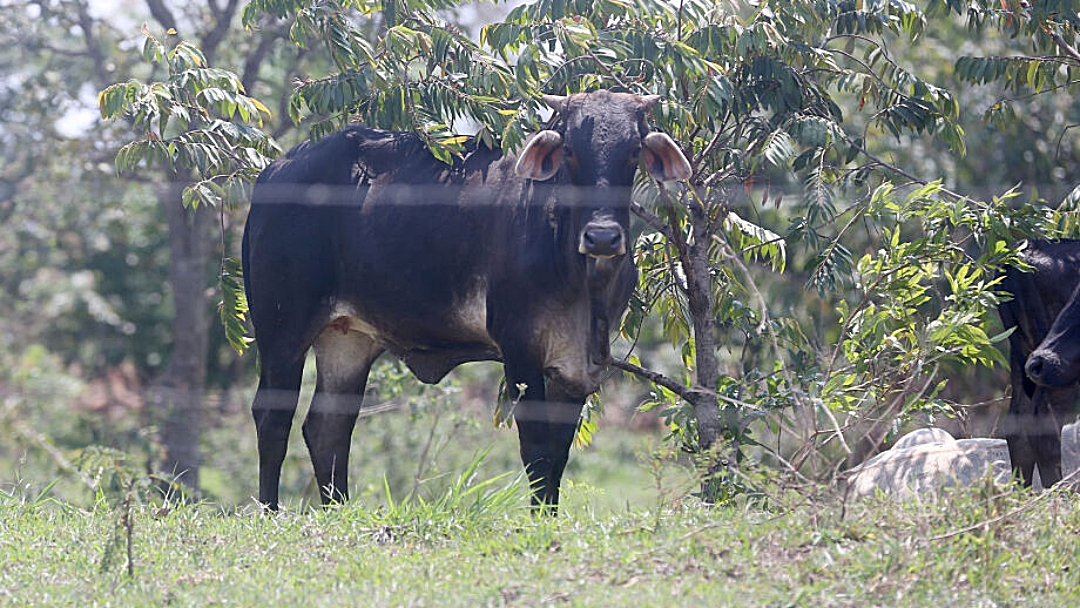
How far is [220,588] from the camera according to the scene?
4410 millimetres

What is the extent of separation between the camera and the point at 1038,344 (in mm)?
6254

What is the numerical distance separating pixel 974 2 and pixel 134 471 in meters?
4.26

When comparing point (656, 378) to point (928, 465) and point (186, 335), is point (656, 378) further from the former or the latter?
point (186, 335)

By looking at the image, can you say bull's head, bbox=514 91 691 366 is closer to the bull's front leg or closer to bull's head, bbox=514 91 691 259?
bull's head, bbox=514 91 691 259

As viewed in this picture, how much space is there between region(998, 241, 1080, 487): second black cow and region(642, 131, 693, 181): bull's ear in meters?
1.53

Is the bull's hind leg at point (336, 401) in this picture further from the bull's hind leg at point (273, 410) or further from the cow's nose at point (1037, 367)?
the cow's nose at point (1037, 367)

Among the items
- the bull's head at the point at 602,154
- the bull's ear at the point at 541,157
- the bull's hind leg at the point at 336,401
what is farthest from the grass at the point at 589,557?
the bull's hind leg at the point at 336,401

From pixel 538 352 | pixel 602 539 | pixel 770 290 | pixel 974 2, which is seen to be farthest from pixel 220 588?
pixel 770 290

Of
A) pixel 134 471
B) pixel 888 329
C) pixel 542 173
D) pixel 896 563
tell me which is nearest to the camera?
pixel 896 563

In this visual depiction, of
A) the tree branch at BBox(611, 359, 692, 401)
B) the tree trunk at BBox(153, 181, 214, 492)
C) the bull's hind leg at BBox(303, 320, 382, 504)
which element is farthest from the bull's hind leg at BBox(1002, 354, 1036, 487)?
the tree trunk at BBox(153, 181, 214, 492)

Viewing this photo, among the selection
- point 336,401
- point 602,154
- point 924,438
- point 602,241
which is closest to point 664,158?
point 602,154

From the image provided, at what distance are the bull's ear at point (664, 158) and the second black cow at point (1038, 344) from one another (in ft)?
5.02

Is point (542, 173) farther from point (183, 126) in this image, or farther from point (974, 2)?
point (974, 2)

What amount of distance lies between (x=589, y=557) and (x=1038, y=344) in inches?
106
